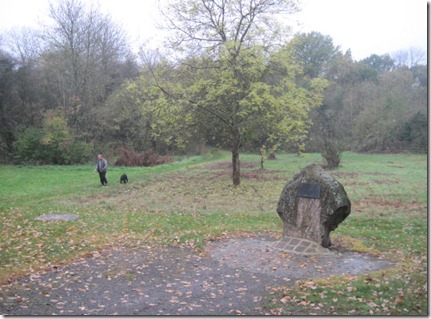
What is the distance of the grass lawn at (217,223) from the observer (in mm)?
5492

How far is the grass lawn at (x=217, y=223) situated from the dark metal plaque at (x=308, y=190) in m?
1.35

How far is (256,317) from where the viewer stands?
16.2 ft

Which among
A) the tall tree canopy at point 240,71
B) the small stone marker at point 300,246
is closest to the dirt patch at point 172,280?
the small stone marker at point 300,246

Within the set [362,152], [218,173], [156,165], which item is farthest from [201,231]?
[362,152]

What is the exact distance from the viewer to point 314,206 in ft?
28.4

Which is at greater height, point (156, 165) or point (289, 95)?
point (289, 95)

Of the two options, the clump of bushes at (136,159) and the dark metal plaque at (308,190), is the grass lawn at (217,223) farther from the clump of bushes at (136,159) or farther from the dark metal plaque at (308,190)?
the clump of bushes at (136,159)

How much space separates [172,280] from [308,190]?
3.53m

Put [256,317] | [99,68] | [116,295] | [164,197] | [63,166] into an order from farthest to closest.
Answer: [99,68]
[63,166]
[164,197]
[116,295]
[256,317]

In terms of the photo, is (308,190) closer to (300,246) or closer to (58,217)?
(300,246)

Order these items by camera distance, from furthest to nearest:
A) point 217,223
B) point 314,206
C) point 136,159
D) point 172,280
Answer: point 136,159
point 217,223
point 314,206
point 172,280

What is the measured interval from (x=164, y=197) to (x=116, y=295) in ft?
36.3

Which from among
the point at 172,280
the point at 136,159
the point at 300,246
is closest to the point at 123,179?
the point at 136,159

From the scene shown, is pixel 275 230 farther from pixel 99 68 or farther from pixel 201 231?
pixel 99 68
